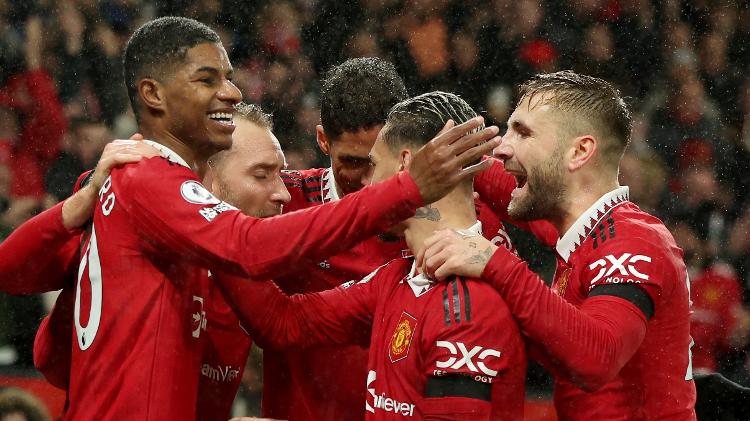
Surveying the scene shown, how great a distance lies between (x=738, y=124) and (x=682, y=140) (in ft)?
1.28

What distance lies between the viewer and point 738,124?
6.39 meters

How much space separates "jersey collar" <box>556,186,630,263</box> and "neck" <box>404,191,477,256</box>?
1.48ft

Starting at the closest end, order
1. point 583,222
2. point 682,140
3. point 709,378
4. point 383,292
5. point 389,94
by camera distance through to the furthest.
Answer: point 383,292 → point 583,222 → point 389,94 → point 709,378 → point 682,140

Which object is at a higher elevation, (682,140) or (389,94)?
(682,140)

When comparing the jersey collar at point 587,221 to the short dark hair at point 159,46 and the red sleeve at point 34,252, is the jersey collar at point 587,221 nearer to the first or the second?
the short dark hair at point 159,46

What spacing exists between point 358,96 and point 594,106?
89cm

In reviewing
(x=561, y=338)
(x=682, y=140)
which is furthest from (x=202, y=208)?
(x=682, y=140)

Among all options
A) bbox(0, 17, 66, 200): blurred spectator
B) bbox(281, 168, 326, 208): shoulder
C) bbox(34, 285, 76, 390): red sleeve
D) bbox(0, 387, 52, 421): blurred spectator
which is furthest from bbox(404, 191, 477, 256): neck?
bbox(0, 17, 66, 200): blurred spectator

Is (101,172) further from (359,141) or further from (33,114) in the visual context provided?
(33,114)

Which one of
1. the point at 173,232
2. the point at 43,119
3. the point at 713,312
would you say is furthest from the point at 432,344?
the point at 43,119

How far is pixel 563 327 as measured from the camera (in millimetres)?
2570

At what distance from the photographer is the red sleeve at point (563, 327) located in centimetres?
256

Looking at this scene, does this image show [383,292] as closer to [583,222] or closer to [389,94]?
[583,222]

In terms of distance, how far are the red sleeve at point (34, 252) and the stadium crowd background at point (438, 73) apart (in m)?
3.17
